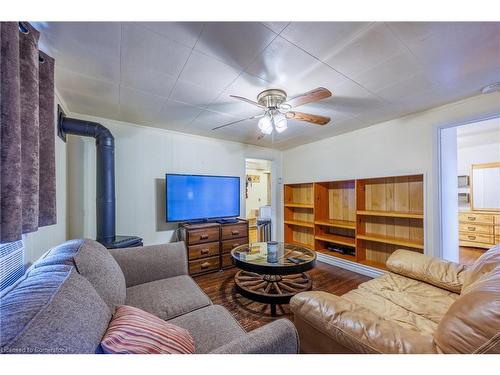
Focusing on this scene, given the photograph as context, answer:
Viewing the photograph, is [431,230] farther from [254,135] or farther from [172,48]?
[172,48]

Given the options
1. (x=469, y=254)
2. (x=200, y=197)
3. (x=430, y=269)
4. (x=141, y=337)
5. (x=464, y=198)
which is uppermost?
(x=200, y=197)

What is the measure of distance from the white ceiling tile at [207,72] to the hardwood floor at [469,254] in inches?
184

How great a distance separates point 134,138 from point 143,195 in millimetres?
824

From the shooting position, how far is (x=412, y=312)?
1.30 m

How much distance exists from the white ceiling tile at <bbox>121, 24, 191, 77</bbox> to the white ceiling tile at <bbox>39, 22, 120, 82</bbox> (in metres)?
0.06

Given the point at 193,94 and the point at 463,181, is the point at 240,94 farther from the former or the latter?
the point at 463,181

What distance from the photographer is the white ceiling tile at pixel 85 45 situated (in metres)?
1.15

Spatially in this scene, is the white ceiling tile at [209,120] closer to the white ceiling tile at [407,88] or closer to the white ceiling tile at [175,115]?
the white ceiling tile at [175,115]

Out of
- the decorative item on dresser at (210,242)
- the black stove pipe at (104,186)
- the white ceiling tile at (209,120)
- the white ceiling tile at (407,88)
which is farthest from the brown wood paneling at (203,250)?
the white ceiling tile at (407,88)

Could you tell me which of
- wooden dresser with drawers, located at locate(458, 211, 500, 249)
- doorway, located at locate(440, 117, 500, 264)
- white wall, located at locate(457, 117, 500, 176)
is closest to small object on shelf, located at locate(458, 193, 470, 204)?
doorway, located at locate(440, 117, 500, 264)

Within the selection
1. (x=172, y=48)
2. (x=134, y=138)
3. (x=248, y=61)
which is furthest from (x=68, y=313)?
(x=134, y=138)

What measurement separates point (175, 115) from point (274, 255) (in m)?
2.07

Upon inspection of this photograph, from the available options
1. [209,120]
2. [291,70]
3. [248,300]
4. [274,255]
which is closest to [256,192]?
[209,120]

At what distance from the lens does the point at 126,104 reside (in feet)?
7.22
